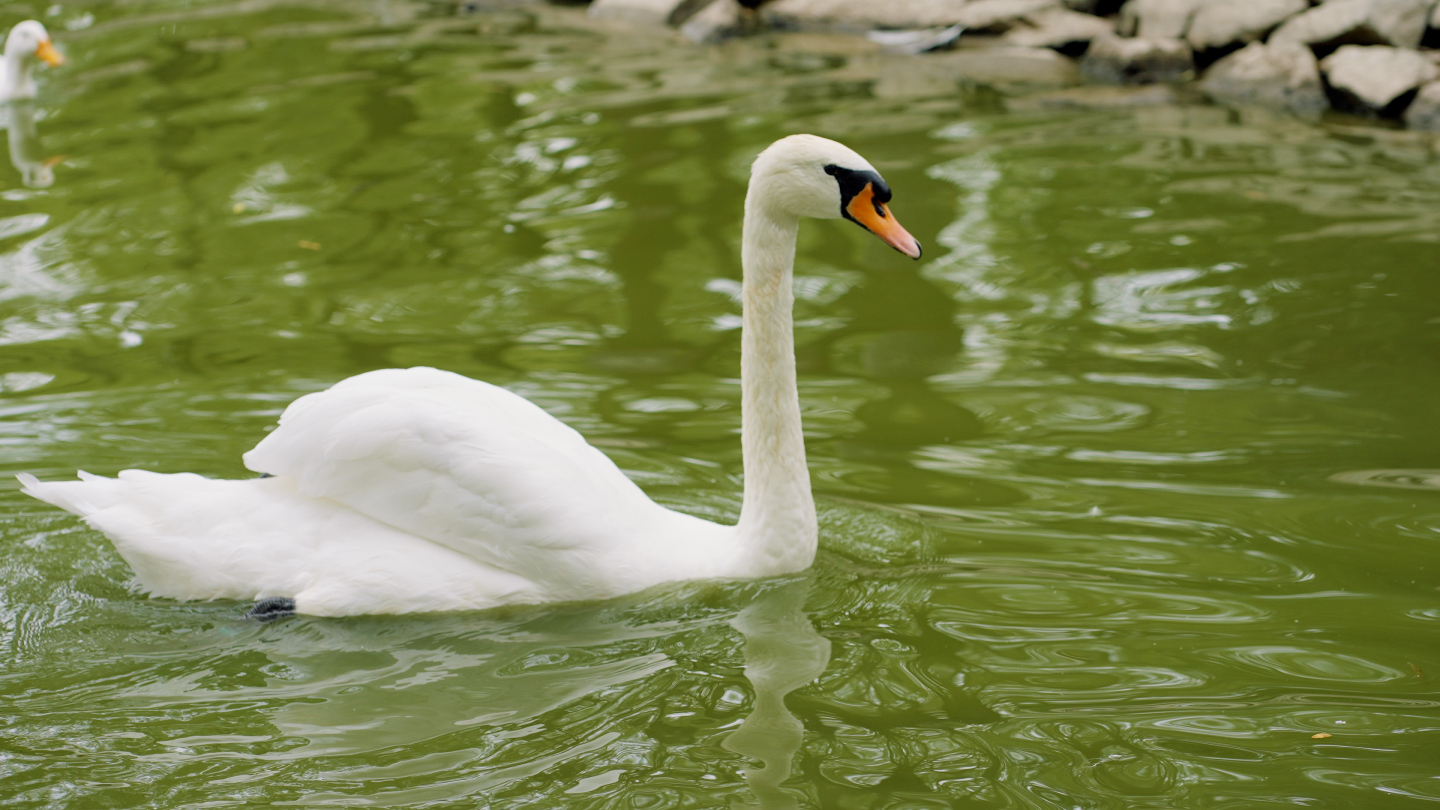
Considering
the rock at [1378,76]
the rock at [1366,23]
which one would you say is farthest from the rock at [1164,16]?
the rock at [1378,76]

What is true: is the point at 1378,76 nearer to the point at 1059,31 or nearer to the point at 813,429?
the point at 1059,31

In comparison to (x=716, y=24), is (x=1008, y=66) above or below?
below

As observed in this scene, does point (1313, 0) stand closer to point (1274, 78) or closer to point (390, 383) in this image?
point (1274, 78)

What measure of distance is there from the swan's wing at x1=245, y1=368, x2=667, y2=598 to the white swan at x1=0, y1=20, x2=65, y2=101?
9480 millimetres

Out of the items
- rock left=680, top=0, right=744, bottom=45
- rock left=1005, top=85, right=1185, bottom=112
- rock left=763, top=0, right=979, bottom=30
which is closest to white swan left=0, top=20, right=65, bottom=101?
rock left=680, top=0, right=744, bottom=45

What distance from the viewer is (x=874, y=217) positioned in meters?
4.18

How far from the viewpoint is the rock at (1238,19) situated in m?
11.3

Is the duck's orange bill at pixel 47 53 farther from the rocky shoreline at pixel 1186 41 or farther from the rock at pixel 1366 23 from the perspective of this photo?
the rock at pixel 1366 23

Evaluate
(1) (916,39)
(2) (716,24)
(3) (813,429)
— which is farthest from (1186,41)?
(3) (813,429)

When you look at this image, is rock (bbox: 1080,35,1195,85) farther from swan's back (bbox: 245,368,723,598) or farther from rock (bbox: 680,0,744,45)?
swan's back (bbox: 245,368,723,598)

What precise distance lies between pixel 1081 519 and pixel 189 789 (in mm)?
2934

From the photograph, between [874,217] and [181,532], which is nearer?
[874,217]

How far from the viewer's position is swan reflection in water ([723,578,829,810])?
3496 mm

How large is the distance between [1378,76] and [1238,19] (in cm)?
132
